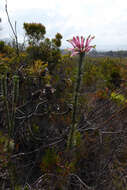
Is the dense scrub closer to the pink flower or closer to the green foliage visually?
the pink flower

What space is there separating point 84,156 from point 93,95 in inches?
63.2

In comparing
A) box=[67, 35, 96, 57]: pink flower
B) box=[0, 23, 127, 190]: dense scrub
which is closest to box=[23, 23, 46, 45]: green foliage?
box=[0, 23, 127, 190]: dense scrub

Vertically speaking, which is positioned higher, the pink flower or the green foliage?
the green foliage

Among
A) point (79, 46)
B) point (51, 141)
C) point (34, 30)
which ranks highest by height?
point (34, 30)

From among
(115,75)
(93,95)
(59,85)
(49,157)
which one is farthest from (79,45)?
(115,75)

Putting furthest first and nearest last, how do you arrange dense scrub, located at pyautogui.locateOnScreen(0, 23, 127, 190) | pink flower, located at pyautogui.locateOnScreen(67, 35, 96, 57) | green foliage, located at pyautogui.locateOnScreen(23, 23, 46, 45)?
green foliage, located at pyautogui.locateOnScreen(23, 23, 46, 45), dense scrub, located at pyautogui.locateOnScreen(0, 23, 127, 190), pink flower, located at pyautogui.locateOnScreen(67, 35, 96, 57)

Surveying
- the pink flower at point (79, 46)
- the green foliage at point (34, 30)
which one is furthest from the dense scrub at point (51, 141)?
the green foliage at point (34, 30)

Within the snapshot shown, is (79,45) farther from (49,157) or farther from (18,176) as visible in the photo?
(18,176)

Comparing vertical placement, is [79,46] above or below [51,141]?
above

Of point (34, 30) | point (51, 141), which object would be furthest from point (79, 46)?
point (34, 30)

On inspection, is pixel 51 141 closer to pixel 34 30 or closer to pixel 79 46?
pixel 79 46

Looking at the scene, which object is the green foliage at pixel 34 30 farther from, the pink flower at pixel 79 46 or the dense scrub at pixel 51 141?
the pink flower at pixel 79 46

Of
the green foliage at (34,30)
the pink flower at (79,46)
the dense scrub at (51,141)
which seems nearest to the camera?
the pink flower at (79,46)

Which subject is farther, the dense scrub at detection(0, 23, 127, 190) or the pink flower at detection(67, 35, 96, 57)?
the dense scrub at detection(0, 23, 127, 190)
